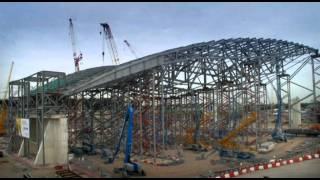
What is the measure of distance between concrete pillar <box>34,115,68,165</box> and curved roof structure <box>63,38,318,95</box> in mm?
2989

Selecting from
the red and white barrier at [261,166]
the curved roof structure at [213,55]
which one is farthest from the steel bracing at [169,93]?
the red and white barrier at [261,166]

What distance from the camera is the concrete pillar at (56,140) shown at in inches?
1121

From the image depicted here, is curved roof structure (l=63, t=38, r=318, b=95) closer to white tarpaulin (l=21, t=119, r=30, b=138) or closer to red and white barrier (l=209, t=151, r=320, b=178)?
white tarpaulin (l=21, t=119, r=30, b=138)

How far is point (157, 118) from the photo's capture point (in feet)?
139

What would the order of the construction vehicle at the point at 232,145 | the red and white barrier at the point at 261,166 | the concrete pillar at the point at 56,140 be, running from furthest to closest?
the construction vehicle at the point at 232,145 < the concrete pillar at the point at 56,140 < the red and white barrier at the point at 261,166

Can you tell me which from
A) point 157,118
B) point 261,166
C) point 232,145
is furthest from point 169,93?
point 261,166

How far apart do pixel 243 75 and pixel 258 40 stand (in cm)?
412

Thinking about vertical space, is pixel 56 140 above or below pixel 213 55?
below

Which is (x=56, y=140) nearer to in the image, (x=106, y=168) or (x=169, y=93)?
(x=106, y=168)

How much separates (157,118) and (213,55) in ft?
36.7

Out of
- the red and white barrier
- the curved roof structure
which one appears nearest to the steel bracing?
A: the curved roof structure

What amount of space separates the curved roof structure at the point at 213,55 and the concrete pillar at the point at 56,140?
118 inches

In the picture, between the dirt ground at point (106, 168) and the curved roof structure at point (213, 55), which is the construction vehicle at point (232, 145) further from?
the curved roof structure at point (213, 55)

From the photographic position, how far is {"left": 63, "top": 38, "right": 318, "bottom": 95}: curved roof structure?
3122cm
